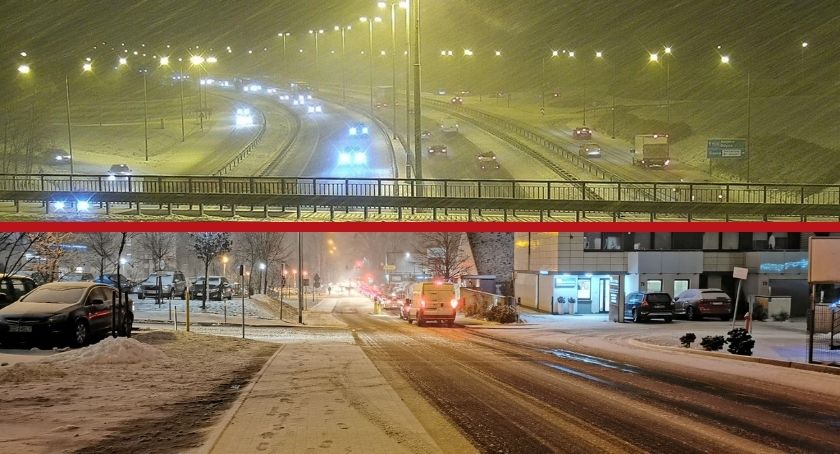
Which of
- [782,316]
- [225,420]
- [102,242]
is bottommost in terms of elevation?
[782,316]

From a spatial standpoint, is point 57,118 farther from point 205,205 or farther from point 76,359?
point 76,359

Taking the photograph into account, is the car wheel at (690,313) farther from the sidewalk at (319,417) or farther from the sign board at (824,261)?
the sidewalk at (319,417)

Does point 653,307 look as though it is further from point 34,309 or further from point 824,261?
point 34,309

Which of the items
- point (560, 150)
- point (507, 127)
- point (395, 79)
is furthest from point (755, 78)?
point (395, 79)

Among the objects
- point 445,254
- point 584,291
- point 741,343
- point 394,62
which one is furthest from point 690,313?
point 445,254

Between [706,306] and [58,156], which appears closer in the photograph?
[58,156]

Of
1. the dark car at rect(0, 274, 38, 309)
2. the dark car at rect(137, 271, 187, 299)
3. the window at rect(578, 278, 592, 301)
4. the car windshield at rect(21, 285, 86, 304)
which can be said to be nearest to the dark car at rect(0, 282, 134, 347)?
the car windshield at rect(21, 285, 86, 304)

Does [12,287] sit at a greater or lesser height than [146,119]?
A: lesser

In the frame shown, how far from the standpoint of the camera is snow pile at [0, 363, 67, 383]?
13.1 meters

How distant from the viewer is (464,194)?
24.4m

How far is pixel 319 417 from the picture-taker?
1075 cm

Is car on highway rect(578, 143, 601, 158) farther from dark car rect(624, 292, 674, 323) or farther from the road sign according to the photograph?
dark car rect(624, 292, 674, 323)

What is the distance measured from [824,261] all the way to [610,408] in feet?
31.9

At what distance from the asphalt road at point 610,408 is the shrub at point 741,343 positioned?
370cm
